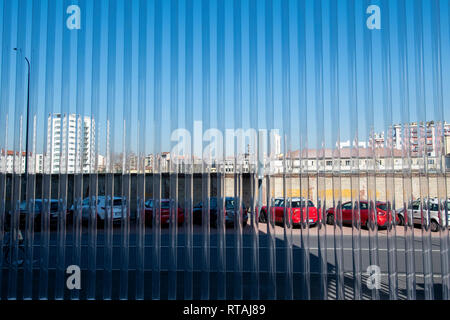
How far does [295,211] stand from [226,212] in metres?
0.54

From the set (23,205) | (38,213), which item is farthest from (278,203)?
(23,205)

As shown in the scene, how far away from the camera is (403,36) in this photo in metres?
2.57

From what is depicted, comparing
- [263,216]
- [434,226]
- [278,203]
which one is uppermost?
[278,203]

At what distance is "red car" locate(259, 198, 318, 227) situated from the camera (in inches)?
97.8

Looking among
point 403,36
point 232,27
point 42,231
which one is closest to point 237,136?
point 232,27

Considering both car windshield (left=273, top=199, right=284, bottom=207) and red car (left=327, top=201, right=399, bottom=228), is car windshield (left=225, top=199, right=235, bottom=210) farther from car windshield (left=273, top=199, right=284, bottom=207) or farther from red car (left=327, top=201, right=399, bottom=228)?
red car (left=327, top=201, right=399, bottom=228)

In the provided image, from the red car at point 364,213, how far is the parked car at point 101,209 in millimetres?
1658

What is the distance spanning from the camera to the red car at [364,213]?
2469 millimetres

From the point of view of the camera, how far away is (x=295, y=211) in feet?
8.17

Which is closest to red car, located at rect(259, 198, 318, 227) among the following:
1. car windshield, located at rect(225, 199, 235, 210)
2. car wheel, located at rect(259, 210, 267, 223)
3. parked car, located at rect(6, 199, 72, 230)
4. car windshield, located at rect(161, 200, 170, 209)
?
car wheel, located at rect(259, 210, 267, 223)

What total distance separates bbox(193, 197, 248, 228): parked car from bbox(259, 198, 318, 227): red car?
0.44 ft

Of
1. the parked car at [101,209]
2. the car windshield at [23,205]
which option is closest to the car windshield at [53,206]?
the parked car at [101,209]

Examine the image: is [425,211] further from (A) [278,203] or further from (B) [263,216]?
(B) [263,216]
